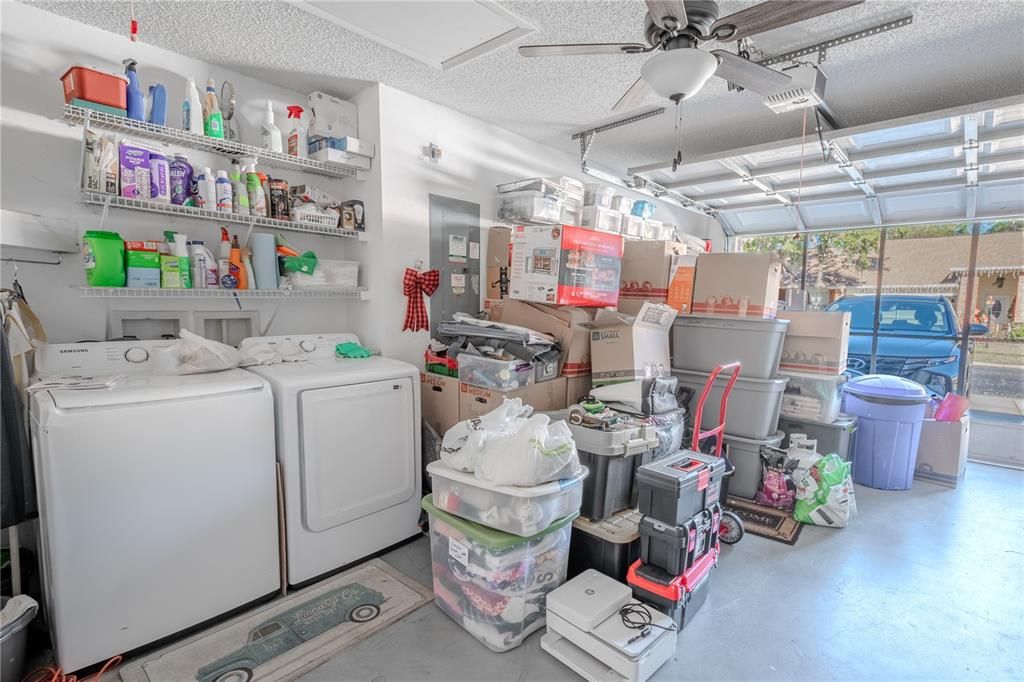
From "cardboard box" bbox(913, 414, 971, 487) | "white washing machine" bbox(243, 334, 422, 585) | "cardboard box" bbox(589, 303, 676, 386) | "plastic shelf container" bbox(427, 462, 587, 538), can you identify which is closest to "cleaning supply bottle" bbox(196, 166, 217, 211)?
"white washing machine" bbox(243, 334, 422, 585)

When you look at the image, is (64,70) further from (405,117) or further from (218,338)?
(405,117)

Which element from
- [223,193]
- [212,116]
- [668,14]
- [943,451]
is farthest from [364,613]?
[943,451]

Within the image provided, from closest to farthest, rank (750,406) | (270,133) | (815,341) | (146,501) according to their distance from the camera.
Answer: (146,501) < (270,133) < (750,406) < (815,341)

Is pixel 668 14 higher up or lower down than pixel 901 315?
higher up

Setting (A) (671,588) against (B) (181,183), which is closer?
(A) (671,588)

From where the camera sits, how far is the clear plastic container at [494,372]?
8.61 feet

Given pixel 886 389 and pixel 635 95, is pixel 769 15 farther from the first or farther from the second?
pixel 886 389

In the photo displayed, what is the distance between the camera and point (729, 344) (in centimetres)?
331

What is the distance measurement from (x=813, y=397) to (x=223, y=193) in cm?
403

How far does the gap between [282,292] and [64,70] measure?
1.34m

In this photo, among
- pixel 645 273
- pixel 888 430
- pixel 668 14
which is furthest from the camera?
pixel 645 273

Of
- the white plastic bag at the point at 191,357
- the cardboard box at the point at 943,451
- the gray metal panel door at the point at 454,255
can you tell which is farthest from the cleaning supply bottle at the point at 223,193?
the cardboard box at the point at 943,451

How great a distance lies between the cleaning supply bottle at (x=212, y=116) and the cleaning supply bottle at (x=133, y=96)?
27cm

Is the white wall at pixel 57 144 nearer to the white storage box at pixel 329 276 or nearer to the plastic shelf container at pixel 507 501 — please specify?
the white storage box at pixel 329 276
